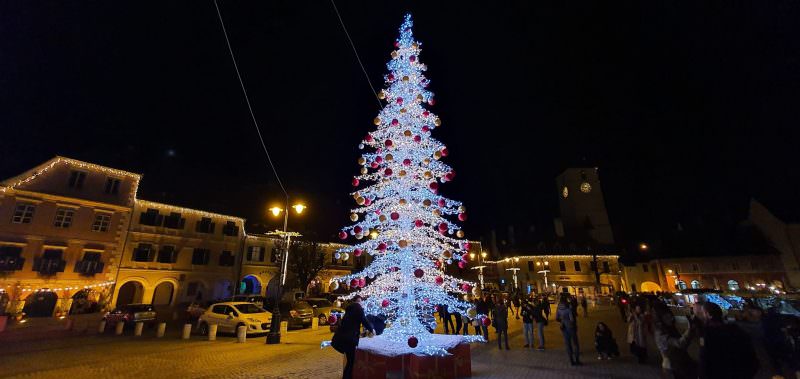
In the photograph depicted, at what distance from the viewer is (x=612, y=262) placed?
162 ft

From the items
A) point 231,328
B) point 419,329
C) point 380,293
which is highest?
point 380,293

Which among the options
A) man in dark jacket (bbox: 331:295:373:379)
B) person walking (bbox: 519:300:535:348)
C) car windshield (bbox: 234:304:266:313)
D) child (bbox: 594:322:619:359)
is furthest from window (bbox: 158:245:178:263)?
child (bbox: 594:322:619:359)

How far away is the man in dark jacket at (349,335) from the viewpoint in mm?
6316

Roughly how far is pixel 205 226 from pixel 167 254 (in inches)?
148

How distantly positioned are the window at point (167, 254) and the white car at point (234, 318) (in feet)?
51.1

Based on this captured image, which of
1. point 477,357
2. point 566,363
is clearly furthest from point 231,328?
point 566,363

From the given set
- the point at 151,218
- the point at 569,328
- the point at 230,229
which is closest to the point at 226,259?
the point at 230,229

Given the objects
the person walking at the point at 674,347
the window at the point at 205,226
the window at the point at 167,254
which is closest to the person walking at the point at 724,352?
the person walking at the point at 674,347

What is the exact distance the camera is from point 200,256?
30391 mm

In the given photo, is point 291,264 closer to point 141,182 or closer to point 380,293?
point 141,182

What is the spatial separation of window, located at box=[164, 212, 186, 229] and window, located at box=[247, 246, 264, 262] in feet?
22.3

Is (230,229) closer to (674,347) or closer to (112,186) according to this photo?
(112,186)

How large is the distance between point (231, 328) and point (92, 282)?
17040 mm

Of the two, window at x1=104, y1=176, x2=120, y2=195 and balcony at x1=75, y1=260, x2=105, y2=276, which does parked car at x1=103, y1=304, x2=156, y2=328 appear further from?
window at x1=104, y1=176, x2=120, y2=195
